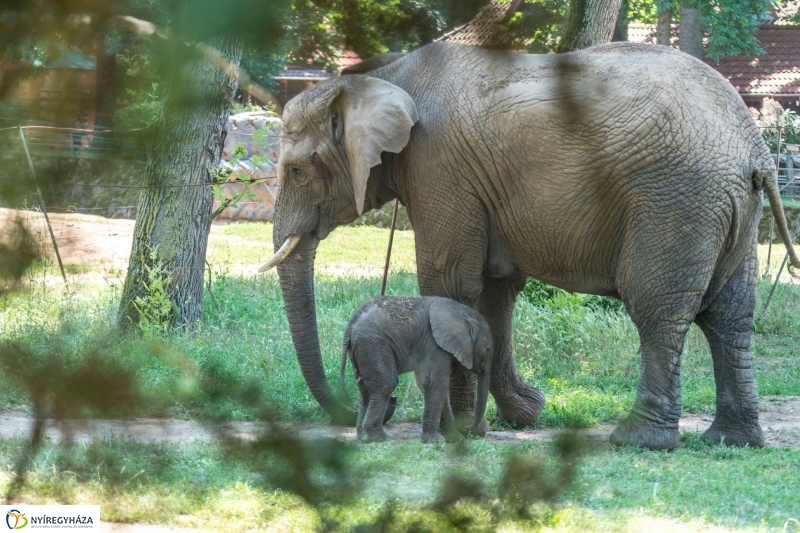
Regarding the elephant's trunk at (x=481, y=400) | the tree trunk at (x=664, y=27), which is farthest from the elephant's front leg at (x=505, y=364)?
the tree trunk at (x=664, y=27)

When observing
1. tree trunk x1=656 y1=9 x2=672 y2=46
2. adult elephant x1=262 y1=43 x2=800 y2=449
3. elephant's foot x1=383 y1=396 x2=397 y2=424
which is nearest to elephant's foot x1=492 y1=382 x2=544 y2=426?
adult elephant x1=262 y1=43 x2=800 y2=449

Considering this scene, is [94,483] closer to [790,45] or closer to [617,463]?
[617,463]

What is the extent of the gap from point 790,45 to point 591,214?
85.0 feet

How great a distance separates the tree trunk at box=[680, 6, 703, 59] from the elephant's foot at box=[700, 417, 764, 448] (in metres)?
18.7

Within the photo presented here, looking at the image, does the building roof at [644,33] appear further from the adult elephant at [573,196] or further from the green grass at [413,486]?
the green grass at [413,486]

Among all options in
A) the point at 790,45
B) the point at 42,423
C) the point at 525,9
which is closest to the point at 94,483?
the point at 42,423

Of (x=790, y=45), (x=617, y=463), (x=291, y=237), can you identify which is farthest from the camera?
(x=790, y=45)

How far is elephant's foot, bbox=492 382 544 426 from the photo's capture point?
6.76 m

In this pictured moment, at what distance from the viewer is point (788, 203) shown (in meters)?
19.8

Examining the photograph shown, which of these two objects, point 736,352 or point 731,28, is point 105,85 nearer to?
point 736,352

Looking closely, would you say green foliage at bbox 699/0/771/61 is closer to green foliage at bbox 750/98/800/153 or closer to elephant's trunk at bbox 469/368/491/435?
green foliage at bbox 750/98/800/153

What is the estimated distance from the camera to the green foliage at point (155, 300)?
846 cm

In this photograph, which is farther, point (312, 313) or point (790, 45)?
point (790, 45)

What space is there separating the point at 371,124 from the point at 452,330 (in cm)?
136
